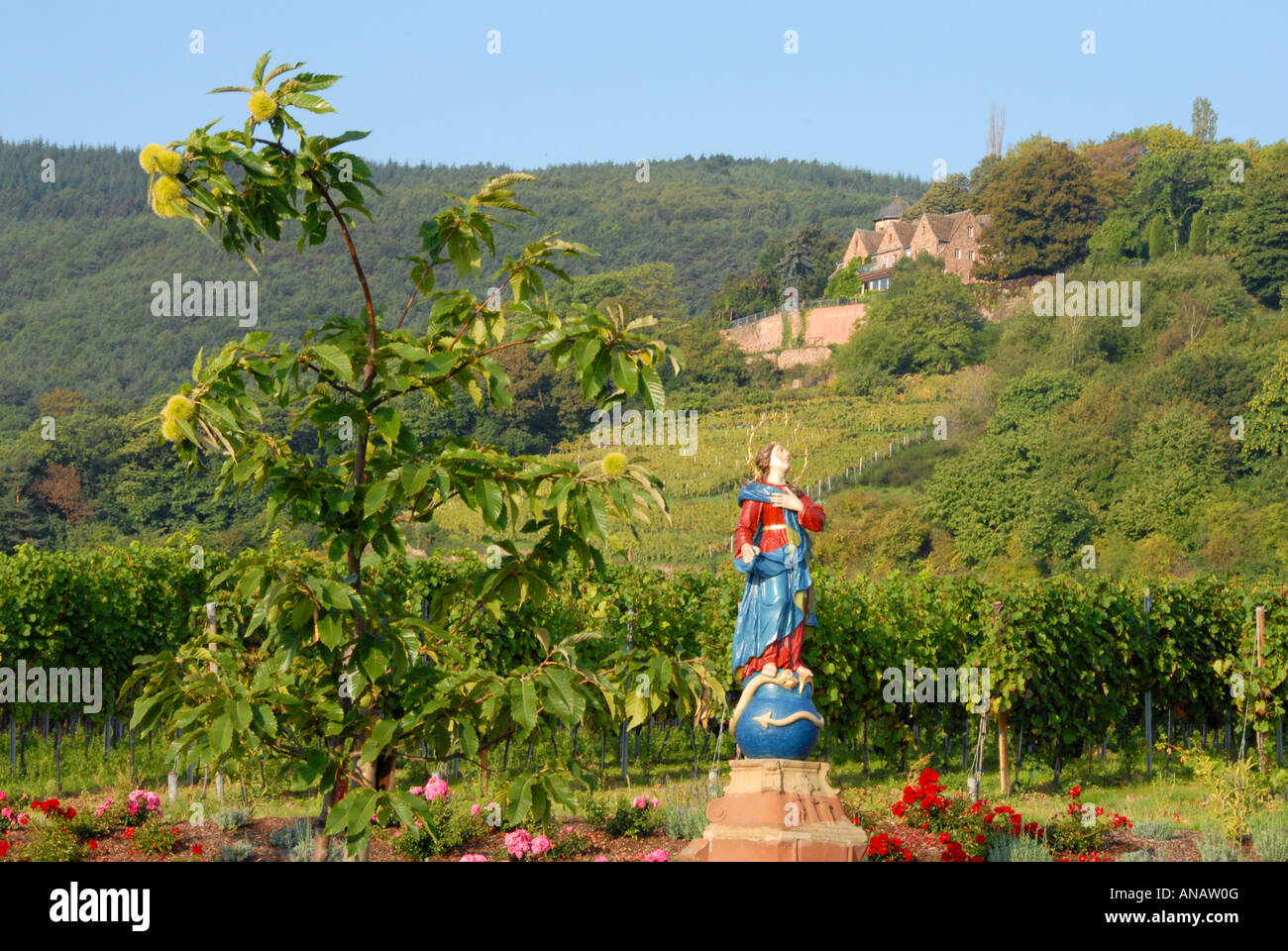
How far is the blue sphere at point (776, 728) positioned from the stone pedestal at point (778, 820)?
0.33ft

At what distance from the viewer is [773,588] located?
9.77 m

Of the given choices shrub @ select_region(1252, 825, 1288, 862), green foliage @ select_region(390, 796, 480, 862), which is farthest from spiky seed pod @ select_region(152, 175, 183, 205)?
shrub @ select_region(1252, 825, 1288, 862)

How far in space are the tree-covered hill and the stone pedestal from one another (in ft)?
207

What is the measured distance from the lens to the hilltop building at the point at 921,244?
99.3m

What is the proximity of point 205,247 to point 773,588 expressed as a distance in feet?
370

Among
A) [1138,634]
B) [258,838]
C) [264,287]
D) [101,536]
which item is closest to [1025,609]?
[1138,634]

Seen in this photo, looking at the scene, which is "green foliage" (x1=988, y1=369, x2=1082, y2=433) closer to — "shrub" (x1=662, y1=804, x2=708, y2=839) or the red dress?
"shrub" (x1=662, y1=804, x2=708, y2=839)

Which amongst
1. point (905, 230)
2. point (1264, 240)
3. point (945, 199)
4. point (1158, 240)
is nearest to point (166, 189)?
point (1264, 240)

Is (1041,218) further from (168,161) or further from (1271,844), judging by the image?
(168,161)

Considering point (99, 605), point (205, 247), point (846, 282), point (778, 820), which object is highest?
point (205, 247)

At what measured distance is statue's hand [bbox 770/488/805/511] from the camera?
9.63 meters

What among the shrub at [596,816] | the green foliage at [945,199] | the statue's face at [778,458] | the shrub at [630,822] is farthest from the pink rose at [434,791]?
the green foliage at [945,199]

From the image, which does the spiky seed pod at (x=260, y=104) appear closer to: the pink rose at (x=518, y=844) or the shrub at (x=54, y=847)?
the pink rose at (x=518, y=844)
